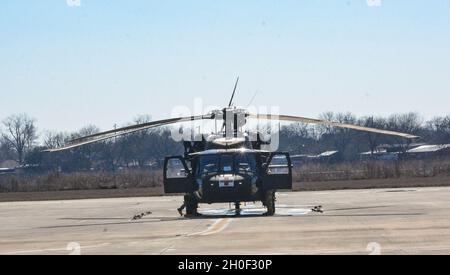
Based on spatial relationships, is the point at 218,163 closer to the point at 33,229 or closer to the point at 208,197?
the point at 208,197

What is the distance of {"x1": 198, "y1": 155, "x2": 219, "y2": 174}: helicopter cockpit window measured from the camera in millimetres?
26203

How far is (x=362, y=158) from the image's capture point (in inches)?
5517

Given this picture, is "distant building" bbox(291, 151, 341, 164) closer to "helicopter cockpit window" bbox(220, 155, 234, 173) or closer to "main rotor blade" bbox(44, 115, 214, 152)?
"helicopter cockpit window" bbox(220, 155, 234, 173)

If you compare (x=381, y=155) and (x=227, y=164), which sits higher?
(x=381, y=155)

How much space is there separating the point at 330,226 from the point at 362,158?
399ft

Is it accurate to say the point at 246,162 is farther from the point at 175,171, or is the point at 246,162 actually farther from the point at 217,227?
the point at 217,227

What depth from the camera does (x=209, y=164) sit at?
26.3 m

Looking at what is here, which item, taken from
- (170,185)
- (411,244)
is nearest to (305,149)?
(170,185)

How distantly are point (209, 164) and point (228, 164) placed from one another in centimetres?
64

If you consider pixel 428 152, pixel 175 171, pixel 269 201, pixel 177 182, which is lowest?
pixel 269 201

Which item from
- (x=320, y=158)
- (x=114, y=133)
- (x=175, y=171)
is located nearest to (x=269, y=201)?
(x=175, y=171)

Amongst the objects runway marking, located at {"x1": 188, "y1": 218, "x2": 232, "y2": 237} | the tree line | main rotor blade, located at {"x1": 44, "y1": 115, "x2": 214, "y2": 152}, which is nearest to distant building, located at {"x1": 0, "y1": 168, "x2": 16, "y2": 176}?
the tree line

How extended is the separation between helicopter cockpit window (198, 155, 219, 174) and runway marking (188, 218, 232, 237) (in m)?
Result: 1.87

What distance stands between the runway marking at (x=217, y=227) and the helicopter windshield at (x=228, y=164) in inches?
71.0
